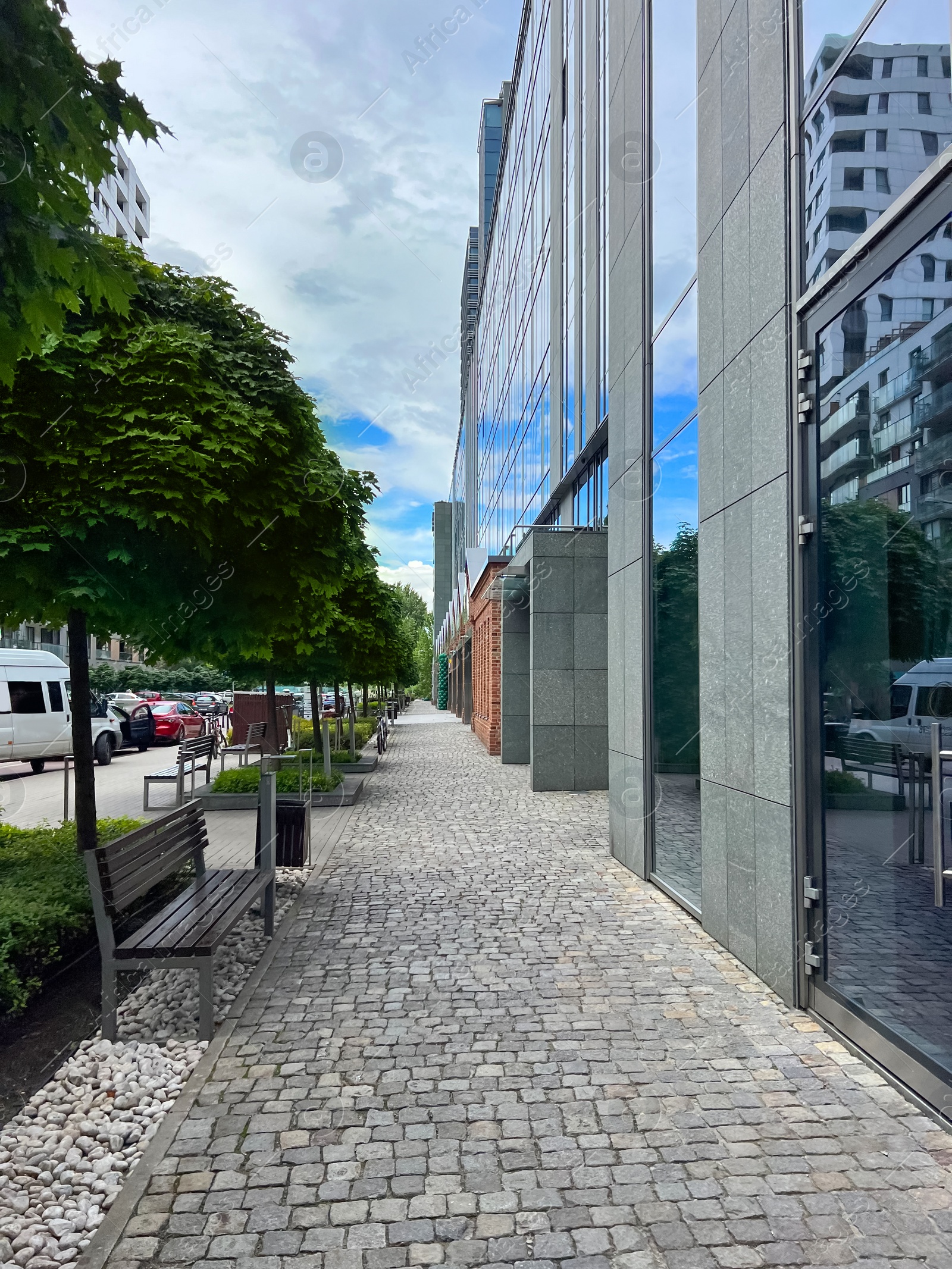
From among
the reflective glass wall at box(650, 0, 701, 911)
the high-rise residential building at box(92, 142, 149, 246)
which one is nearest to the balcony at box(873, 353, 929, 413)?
the reflective glass wall at box(650, 0, 701, 911)

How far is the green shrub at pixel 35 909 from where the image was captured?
4883mm

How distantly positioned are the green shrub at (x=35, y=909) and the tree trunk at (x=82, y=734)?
205 millimetres

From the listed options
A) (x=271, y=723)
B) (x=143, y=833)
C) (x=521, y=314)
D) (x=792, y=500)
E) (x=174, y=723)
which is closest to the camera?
(x=792, y=500)

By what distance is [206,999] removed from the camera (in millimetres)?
4668

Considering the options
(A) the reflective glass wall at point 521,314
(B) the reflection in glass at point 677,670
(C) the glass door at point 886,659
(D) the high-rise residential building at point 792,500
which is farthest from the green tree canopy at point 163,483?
(A) the reflective glass wall at point 521,314

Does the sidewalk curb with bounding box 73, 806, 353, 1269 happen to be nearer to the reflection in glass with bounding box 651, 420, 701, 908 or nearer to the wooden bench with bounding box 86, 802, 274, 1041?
the wooden bench with bounding box 86, 802, 274, 1041

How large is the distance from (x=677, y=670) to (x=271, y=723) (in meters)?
10.3

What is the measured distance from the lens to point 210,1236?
9.77ft

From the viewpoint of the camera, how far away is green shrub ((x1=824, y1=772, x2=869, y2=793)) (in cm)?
434

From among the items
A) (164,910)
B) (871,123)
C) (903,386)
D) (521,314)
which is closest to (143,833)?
(164,910)

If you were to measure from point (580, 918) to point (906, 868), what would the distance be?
11.8 ft

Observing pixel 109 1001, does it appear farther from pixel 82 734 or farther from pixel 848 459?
pixel 848 459

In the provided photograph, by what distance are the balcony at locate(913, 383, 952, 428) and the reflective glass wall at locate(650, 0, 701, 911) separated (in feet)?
10.2

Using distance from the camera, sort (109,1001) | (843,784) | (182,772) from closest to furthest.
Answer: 1. (843,784)
2. (109,1001)
3. (182,772)
